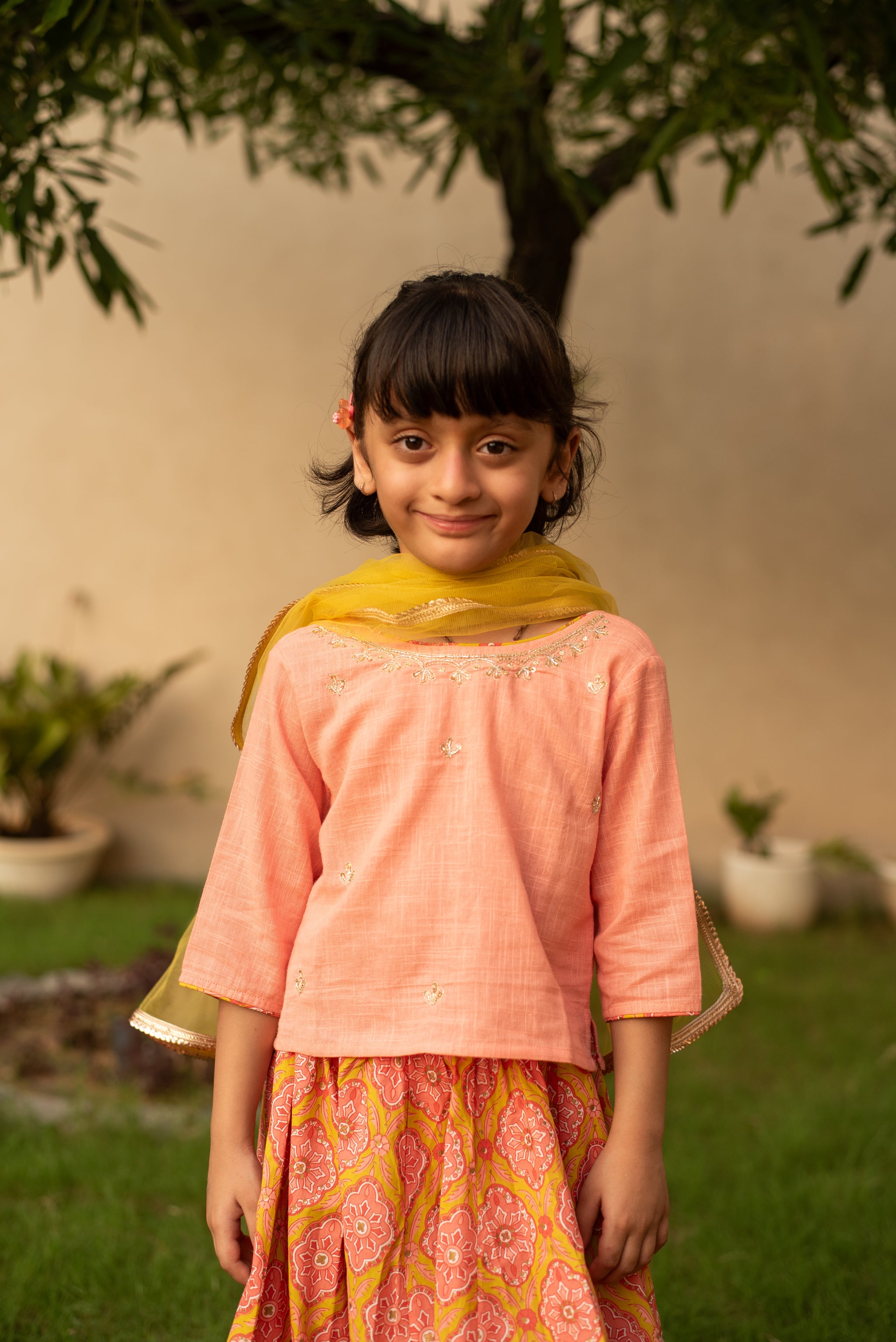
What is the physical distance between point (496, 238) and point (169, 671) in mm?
2394

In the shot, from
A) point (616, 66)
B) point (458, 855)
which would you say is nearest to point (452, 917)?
point (458, 855)

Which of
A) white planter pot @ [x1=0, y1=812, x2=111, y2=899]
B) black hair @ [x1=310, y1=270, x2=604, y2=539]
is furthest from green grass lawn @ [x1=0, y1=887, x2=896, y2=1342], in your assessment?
white planter pot @ [x1=0, y1=812, x2=111, y2=899]

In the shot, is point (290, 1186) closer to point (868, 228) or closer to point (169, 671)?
point (169, 671)

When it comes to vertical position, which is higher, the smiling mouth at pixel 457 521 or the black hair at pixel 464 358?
the black hair at pixel 464 358

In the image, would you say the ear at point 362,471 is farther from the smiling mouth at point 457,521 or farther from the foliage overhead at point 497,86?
the foliage overhead at point 497,86

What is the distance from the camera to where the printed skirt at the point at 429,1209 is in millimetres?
1131

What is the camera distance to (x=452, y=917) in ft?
3.93

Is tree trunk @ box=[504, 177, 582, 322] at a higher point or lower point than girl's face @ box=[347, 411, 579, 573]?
higher

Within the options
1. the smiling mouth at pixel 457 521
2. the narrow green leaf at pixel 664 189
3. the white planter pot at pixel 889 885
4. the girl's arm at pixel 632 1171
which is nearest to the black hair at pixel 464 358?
the smiling mouth at pixel 457 521

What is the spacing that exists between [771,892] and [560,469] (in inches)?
156

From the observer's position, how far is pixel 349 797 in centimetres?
125

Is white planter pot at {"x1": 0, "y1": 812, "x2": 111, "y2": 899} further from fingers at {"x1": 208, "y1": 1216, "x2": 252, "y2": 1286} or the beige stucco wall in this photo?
fingers at {"x1": 208, "y1": 1216, "x2": 252, "y2": 1286}

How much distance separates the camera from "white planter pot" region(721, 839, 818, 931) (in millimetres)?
4887

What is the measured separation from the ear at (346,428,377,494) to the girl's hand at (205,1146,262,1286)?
73 centimetres
